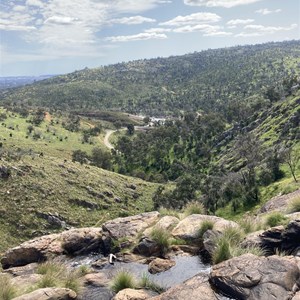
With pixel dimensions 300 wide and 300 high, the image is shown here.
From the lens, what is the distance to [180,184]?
82.1 m

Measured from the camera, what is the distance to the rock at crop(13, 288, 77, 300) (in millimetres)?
12109

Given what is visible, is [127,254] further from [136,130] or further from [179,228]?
[136,130]

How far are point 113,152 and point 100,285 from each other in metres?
113

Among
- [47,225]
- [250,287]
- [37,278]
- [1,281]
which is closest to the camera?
[250,287]

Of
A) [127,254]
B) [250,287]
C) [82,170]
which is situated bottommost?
[82,170]

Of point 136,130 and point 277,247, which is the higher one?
point 277,247

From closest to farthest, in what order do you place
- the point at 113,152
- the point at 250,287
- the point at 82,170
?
the point at 250,287 → the point at 82,170 → the point at 113,152

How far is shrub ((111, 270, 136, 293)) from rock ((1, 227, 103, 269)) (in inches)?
224

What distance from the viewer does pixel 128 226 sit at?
66.2ft

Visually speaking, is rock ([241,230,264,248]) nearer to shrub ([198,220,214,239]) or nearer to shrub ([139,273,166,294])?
shrub ([198,220,214,239])

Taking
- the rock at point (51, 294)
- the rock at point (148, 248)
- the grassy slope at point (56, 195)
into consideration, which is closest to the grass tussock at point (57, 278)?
the rock at point (51, 294)

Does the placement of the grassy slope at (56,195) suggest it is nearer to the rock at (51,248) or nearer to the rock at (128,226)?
the rock at (128,226)

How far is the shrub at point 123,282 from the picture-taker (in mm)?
13627

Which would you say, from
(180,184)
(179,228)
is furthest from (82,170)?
(179,228)
